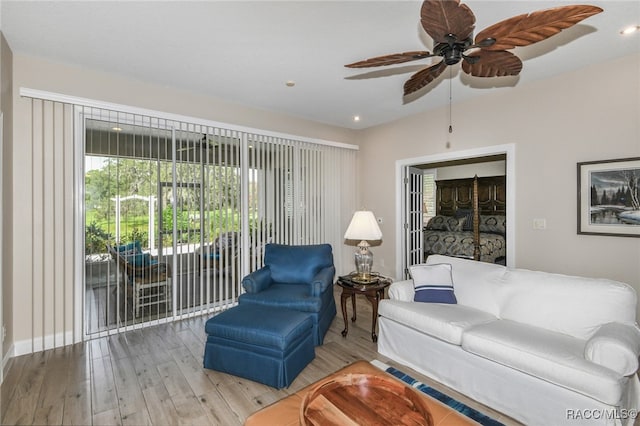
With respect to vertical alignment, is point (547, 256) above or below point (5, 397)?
above

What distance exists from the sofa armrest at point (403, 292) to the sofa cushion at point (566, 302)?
2.51 feet

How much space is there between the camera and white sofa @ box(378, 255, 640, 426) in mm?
1758

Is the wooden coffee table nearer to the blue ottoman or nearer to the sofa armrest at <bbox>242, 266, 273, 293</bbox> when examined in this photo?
the blue ottoman

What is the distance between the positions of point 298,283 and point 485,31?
2.87 metres

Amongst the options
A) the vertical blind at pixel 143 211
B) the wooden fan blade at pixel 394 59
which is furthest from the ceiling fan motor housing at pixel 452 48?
the vertical blind at pixel 143 211

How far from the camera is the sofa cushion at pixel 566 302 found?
2.14m

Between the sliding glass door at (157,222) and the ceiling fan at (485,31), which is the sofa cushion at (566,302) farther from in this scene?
the sliding glass door at (157,222)

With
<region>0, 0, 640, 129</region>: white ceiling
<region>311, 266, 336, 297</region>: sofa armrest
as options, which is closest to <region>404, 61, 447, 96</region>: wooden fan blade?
<region>0, 0, 640, 129</region>: white ceiling

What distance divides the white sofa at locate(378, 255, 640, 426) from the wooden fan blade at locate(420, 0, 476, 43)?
2.03m

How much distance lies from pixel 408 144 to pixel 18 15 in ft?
15.1

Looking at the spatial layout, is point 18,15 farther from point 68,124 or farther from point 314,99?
point 314,99

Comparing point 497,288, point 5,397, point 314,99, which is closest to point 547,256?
point 497,288

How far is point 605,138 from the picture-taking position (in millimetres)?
3051

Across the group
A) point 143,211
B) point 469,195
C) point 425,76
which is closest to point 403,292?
point 425,76
